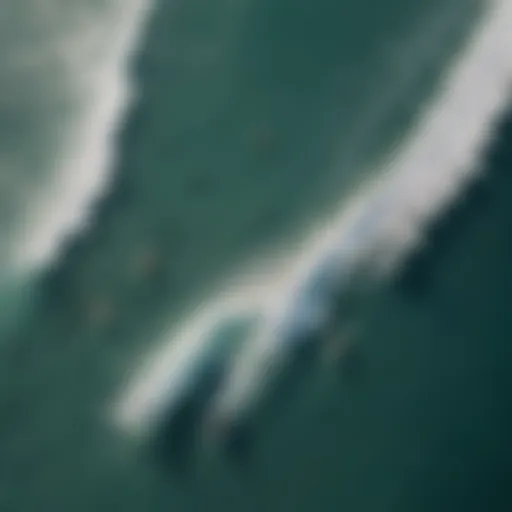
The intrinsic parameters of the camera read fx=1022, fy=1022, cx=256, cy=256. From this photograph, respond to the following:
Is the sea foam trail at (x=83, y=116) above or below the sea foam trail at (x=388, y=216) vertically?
above

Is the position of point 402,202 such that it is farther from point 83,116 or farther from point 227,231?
point 83,116

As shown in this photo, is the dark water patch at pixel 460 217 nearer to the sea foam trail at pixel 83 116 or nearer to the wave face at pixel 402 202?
the wave face at pixel 402 202

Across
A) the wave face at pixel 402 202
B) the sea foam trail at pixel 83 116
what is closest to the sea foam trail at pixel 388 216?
the wave face at pixel 402 202

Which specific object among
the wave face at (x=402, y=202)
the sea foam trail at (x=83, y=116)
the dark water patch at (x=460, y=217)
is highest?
the sea foam trail at (x=83, y=116)

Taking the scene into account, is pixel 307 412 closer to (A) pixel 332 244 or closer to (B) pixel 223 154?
(A) pixel 332 244

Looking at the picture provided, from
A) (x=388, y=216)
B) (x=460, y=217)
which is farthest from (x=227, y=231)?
(x=460, y=217)

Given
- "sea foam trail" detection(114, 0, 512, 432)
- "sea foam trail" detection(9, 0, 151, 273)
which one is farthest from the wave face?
"sea foam trail" detection(9, 0, 151, 273)

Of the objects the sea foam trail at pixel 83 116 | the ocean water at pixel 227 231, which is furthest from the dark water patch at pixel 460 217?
the sea foam trail at pixel 83 116
